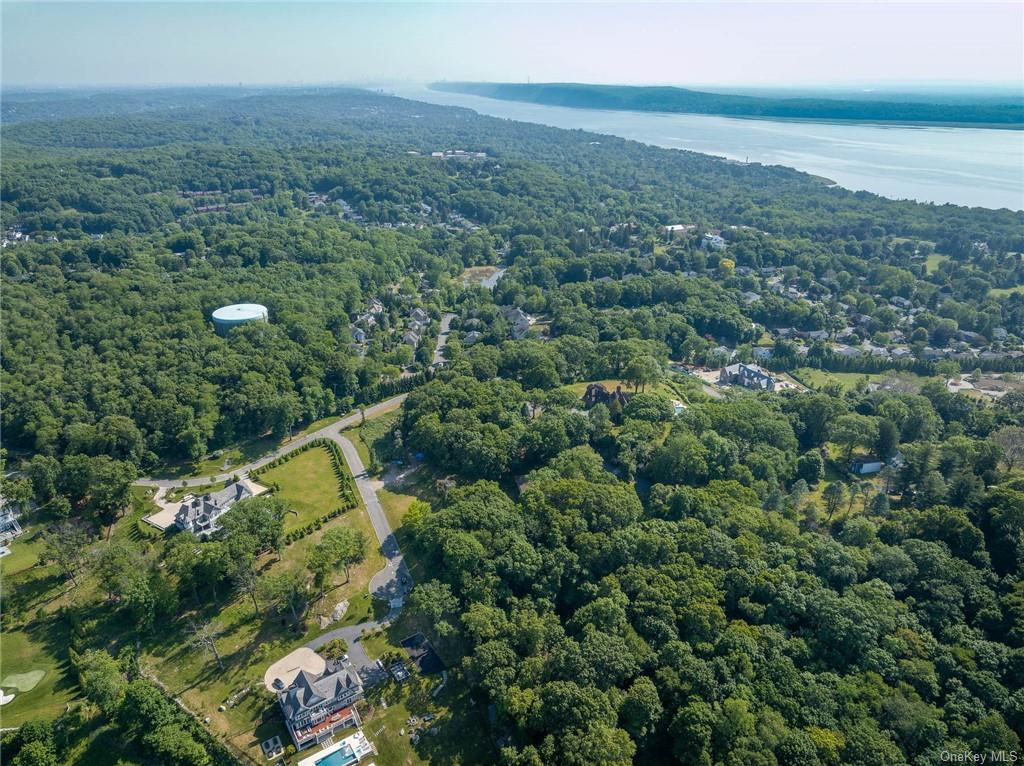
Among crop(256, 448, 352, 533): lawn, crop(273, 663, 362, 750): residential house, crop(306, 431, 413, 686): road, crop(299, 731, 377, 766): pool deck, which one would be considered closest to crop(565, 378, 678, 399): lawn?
crop(306, 431, 413, 686): road

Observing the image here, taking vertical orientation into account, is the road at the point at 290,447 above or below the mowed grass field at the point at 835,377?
below

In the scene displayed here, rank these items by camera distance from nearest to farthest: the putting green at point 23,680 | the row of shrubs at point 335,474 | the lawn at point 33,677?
the lawn at point 33,677
the putting green at point 23,680
the row of shrubs at point 335,474

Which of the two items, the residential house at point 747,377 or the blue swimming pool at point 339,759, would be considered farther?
the residential house at point 747,377

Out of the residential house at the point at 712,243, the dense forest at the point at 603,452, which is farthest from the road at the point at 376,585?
the residential house at the point at 712,243

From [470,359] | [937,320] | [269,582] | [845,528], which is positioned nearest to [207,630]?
[269,582]

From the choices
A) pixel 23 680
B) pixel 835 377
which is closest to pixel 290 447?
pixel 23 680

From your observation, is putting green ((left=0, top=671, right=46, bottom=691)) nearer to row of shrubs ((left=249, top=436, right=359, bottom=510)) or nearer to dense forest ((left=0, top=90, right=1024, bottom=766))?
dense forest ((left=0, top=90, right=1024, bottom=766))

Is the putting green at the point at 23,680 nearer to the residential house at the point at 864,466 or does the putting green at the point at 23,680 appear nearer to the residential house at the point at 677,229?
the residential house at the point at 864,466
